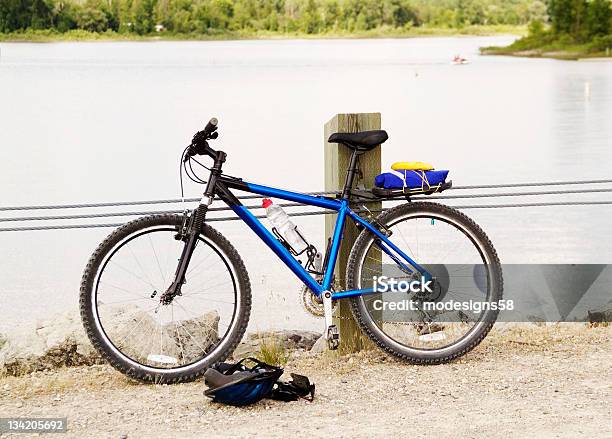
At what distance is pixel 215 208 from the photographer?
5988 mm

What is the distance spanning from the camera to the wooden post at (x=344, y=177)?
600cm

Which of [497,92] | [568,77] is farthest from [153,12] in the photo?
[568,77]

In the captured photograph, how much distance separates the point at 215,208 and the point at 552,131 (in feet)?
100

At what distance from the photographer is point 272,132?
35.2 meters

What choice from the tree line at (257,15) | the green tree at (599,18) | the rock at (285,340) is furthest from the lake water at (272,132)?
the tree line at (257,15)

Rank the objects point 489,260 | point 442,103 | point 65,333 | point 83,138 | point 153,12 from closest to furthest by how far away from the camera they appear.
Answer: point 489,260
point 65,333
point 83,138
point 153,12
point 442,103

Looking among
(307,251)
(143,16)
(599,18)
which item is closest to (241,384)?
(307,251)

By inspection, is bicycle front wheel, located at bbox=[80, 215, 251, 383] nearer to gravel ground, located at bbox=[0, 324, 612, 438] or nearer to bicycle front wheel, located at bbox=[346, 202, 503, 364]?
gravel ground, located at bbox=[0, 324, 612, 438]

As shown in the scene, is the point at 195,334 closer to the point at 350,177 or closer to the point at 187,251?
the point at 187,251

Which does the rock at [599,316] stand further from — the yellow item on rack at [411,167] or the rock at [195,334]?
the rock at [195,334]

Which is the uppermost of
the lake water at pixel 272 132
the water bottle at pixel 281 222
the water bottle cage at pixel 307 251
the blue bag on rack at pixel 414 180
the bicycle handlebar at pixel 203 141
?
the bicycle handlebar at pixel 203 141

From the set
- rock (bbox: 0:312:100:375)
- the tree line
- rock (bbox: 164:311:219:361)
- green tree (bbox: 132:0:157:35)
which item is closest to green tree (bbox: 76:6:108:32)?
the tree line

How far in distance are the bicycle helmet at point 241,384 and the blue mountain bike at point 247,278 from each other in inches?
14.9

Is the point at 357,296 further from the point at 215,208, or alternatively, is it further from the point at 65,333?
the point at 65,333
